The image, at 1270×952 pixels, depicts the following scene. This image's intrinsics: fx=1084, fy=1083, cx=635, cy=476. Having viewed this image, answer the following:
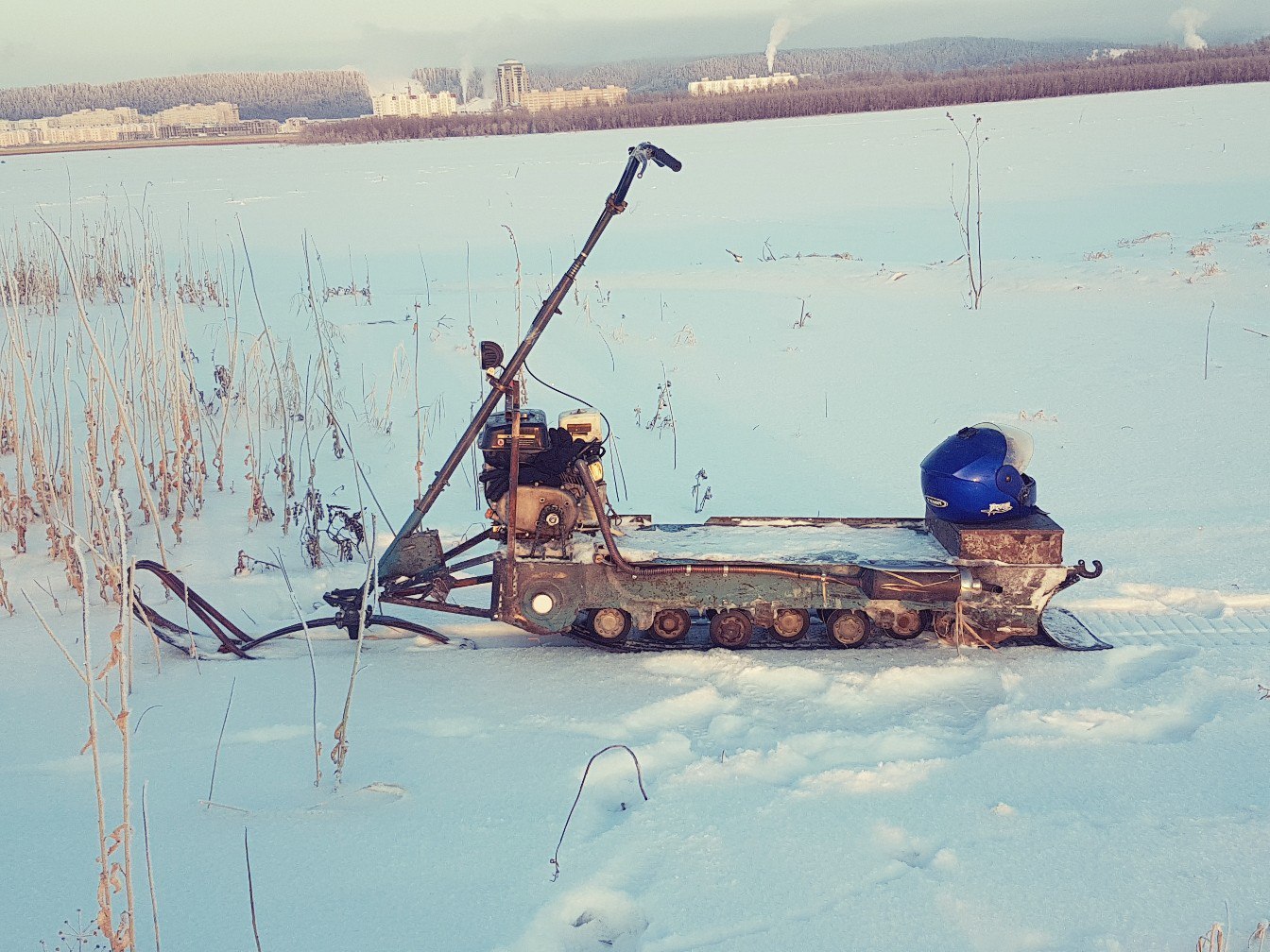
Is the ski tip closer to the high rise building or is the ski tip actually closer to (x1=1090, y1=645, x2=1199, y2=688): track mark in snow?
(x1=1090, y1=645, x2=1199, y2=688): track mark in snow

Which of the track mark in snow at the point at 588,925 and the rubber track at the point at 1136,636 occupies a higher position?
the rubber track at the point at 1136,636

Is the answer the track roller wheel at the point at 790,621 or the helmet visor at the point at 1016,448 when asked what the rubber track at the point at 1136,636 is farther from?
the helmet visor at the point at 1016,448

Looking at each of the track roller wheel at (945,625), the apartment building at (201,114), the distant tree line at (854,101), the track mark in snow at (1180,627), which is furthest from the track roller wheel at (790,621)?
the apartment building at (201,114)

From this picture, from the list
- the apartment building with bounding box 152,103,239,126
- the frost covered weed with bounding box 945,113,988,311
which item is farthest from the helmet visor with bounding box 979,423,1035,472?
the apartment building with bounding box 152,103,239,126

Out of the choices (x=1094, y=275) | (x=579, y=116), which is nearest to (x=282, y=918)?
(x=1094, y=275)

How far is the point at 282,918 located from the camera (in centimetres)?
254

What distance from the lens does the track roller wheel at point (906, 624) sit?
408 centimetres

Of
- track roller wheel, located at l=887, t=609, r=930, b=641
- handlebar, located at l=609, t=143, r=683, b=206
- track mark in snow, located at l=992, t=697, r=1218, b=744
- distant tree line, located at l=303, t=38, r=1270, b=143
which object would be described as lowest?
track mark in snow, located at l=992, t=697, r=1218, b=744

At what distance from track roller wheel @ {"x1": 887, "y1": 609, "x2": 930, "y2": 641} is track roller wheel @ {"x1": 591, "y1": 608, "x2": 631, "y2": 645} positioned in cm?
100

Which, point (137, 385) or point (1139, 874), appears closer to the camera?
point (1139, 874)

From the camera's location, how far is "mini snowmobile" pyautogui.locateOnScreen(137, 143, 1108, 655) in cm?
382

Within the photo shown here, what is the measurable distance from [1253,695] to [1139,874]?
121 cm

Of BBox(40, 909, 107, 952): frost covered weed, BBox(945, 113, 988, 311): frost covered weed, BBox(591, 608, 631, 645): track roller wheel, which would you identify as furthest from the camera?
BBox(945, 113, 988, 311): frost covered weed

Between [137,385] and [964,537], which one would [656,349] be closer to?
[137,385]
